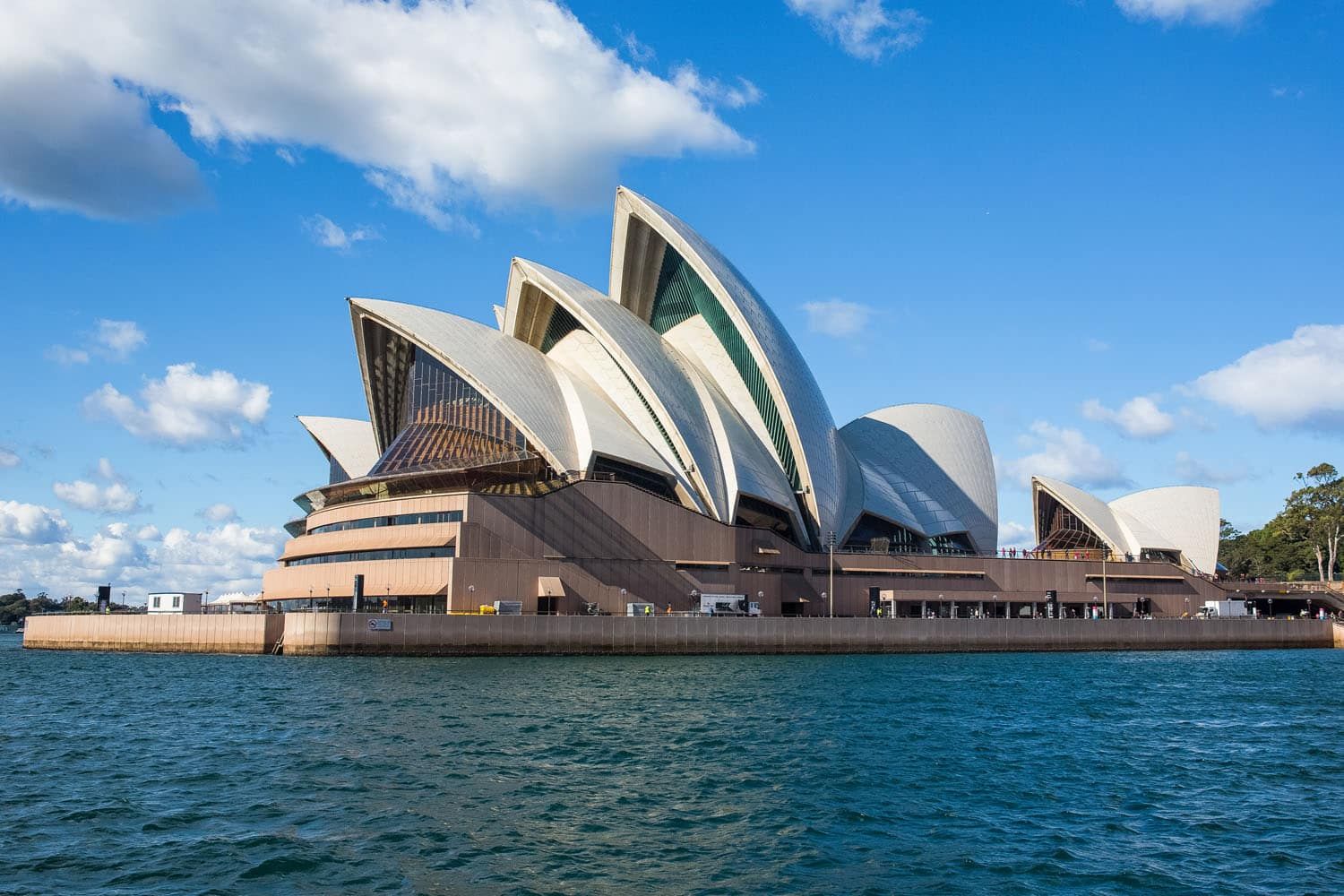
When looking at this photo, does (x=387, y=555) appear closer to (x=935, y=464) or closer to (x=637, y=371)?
(x=637, y=371)

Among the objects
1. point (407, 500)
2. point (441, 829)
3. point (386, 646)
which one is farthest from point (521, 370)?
point (441, 829)

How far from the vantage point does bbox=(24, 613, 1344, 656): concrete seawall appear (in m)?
44.5

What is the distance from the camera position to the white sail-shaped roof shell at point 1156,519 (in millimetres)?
74000

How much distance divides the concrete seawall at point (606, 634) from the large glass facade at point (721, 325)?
11.4m

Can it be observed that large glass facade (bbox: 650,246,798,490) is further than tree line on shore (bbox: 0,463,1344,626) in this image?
No

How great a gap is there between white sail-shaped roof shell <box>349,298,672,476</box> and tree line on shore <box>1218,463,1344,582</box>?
193 ft

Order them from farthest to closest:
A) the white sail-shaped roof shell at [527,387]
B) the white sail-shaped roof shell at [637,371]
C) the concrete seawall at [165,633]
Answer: the white sail-shaped roof shell at [637,371] < the white sail-shaped roof shell at [527,387] < the concrete seawall at [165,633]

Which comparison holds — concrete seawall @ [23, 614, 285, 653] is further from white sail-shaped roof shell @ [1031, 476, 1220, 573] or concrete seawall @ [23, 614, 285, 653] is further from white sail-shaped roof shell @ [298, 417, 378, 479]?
white sail-shaped roof shell @ [1031, 476, 1220, 573]

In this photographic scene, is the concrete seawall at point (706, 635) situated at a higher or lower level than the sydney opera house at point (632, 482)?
lower

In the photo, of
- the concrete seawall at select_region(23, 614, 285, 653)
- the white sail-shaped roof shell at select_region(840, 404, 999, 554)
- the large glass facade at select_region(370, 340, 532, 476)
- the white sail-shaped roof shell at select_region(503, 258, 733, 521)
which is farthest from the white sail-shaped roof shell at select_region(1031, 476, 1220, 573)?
the concrete seawall at select_region(23, 614, 285, 653)

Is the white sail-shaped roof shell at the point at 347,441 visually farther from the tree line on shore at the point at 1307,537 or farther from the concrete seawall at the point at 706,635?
the tree line on shore at the point at 1307,537

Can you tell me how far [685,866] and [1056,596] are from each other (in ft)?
191

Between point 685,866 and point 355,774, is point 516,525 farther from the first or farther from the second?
point 685,866

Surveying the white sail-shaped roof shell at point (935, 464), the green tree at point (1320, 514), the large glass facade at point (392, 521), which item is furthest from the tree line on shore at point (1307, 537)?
the large glass facade at point (392, 521)
